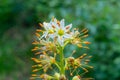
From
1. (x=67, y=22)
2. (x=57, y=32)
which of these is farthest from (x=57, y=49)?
(x=67, y=22)

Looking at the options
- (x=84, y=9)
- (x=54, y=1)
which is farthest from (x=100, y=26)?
(x=54, y=1)

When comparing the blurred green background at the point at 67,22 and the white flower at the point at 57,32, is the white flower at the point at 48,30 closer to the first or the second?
the white flower at the point at 57,32

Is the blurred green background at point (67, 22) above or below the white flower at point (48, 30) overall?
above

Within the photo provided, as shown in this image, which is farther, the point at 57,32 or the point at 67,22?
the point at 67,22

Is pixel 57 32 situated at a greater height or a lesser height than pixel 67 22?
lesser

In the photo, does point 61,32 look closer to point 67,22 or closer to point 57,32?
point 57,32

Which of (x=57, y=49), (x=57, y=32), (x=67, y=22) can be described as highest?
(x=67, y=22)

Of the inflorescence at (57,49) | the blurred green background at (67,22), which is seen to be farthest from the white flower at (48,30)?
the blurred green background at (67,22)

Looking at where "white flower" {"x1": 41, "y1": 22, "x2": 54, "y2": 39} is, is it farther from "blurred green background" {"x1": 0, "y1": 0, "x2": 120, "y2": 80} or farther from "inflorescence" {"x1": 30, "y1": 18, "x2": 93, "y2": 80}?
"blurred green background" {"x1": 0, "y1": 0, "x2": 120, "y2": 80}

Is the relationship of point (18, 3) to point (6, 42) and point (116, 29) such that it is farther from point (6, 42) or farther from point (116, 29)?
point (116, 29)
